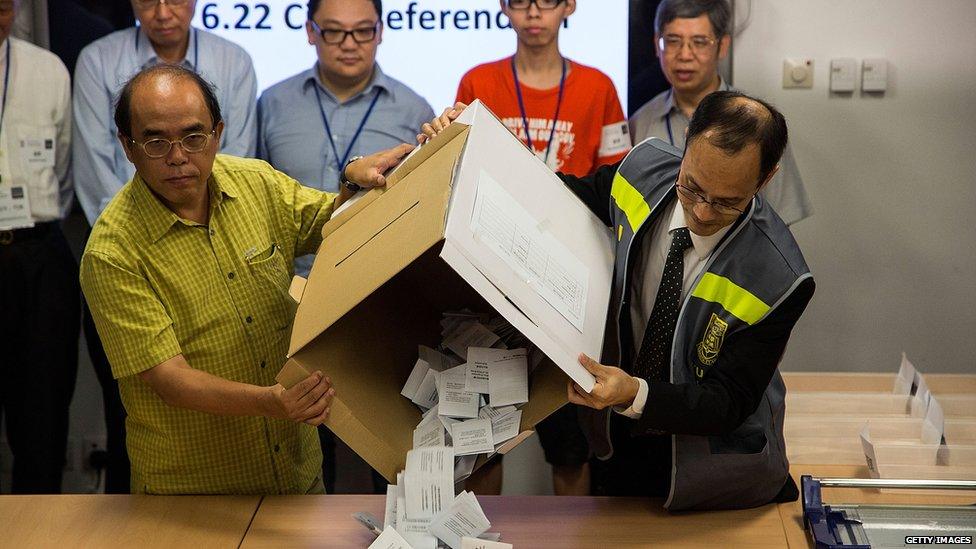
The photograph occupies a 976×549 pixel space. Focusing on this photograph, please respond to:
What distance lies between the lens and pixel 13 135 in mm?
3332

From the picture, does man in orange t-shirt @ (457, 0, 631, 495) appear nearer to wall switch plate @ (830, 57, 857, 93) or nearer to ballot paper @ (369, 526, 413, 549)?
wall switch plate @ (830, 57, 857, 93)

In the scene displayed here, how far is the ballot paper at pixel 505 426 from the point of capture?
170 centimetres

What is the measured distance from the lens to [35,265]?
333 cm

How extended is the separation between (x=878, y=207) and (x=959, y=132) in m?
0.39

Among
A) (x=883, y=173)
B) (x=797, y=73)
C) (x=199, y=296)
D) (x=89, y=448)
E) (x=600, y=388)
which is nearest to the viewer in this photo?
(x=600, y=388)

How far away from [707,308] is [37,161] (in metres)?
2.45

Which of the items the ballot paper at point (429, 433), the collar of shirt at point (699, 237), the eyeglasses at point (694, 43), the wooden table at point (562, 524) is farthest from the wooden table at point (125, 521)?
the eyeglasses at point (694, 43)

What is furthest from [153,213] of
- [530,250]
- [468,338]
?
[530,250]

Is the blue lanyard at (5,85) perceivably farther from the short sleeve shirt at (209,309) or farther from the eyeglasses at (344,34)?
the short sleeve shirt at (209,309)

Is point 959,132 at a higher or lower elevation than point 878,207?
higher

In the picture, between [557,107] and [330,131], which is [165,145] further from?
[557,107]

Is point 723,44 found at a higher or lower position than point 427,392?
higher

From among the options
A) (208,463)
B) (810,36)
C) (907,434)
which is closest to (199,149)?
(208,463)

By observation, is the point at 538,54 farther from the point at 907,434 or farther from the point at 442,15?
the point at 907,434
